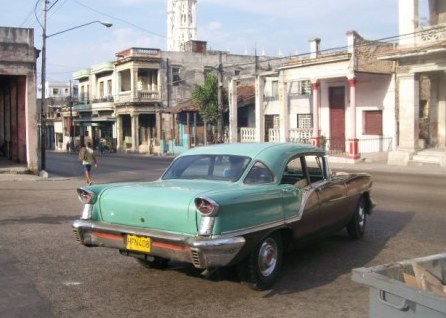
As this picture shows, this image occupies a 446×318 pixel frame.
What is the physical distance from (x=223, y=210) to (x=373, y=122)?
87.7ft

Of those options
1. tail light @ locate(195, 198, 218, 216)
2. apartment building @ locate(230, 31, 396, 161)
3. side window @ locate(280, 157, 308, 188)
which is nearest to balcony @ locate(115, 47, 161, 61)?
apartment building @ locate(230, 31, 396, 161)

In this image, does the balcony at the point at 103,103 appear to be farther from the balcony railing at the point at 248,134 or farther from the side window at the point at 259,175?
the side window at the point at 259,175

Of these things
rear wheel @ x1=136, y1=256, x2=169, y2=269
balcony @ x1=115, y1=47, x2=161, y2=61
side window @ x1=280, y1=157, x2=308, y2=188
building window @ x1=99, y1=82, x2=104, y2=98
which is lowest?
rear wheel @ x1=136, y1=256, x2=169, y2=269

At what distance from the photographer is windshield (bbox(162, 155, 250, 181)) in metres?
6.45

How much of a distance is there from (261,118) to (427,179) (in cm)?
1774

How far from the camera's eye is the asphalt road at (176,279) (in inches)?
209

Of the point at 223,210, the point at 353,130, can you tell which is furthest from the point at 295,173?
the point at 353,130

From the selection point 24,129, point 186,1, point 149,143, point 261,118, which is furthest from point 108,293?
point 186,1

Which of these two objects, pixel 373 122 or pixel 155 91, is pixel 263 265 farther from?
pixel 155 91

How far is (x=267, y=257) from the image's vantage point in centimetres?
595

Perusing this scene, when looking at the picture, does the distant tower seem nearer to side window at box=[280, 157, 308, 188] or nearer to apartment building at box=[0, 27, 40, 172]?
apartment building at box=[0, 27, 40, 172]

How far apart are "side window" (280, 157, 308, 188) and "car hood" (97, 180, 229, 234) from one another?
0.86m

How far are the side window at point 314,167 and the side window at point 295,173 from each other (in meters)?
0.19

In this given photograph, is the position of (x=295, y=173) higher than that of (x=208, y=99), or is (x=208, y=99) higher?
(x=208, y=99)
